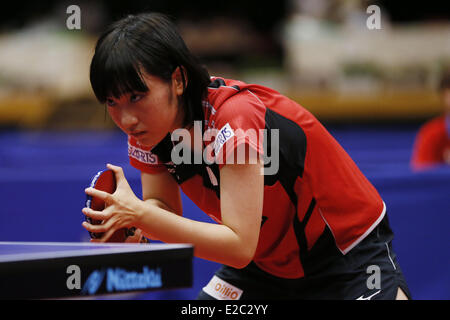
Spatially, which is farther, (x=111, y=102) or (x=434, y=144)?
(x=434, y=144)

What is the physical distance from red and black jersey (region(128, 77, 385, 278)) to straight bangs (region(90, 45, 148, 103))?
0.68 ft

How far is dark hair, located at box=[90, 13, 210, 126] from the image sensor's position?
1253 mm

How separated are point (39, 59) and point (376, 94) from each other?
3.44 metres

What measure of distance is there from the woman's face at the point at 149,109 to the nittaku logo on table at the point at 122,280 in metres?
0.38

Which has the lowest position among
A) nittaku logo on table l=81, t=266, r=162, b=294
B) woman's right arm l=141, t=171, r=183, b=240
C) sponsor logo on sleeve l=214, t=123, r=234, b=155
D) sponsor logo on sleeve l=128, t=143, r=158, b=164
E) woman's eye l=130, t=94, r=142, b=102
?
nittaku logo on table l=81, t=266, r=162, b=294

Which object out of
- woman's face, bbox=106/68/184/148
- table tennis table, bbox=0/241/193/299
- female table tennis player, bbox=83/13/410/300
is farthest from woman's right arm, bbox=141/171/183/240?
table tennis table, bbox=0/241/193/299

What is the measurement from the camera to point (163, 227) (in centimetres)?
124

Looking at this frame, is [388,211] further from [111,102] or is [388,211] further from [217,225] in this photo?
[111,102]

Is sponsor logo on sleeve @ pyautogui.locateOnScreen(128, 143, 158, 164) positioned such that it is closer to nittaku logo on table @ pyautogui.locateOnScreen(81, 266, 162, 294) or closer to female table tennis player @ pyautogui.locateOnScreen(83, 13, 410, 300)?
female table tennis player @ pyautogui.locateOnScreen(83, 13, 410, 300)

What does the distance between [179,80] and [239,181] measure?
0.28 metres

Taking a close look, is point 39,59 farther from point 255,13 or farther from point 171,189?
point 171,189

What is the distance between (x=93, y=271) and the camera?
1.01 meters

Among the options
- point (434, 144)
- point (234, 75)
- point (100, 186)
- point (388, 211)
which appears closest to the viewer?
point (100, 186)

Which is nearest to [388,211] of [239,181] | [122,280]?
[239,181]
